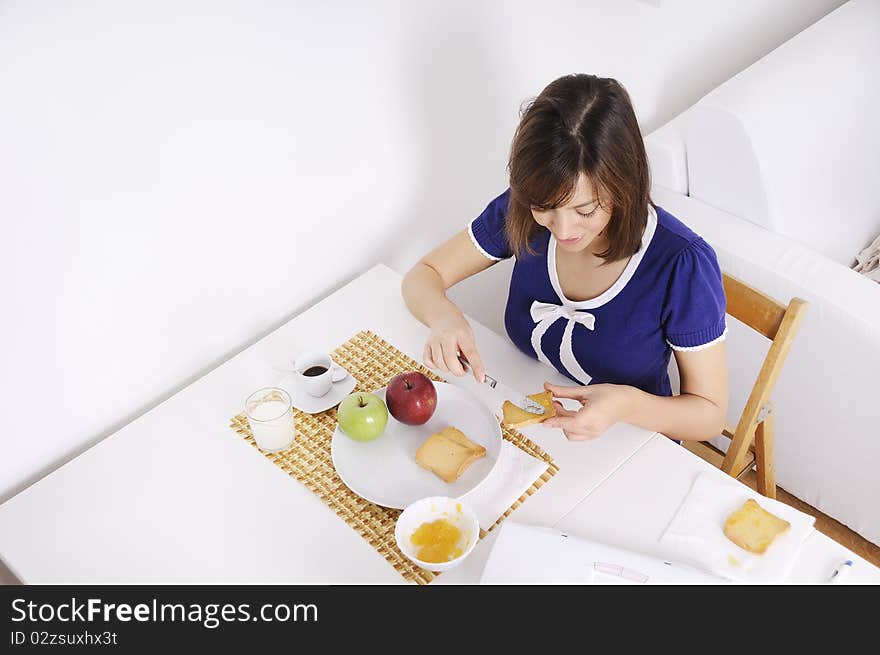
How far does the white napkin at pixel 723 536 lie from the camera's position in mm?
1041

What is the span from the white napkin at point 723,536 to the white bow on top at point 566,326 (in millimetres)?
287

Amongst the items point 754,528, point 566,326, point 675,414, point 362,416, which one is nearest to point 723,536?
point 754,528

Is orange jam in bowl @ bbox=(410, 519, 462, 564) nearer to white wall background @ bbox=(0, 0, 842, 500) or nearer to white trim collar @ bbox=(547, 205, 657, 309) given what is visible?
white trim collar @ bbox=(547, 205, 657, 309)

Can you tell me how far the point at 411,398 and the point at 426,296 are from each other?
263 millimetres

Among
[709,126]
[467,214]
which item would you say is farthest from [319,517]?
[709,126]

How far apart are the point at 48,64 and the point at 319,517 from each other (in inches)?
27.9

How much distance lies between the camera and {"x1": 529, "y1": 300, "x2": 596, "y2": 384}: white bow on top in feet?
4.38

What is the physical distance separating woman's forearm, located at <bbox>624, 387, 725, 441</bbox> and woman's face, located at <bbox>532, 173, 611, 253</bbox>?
0.24 metres

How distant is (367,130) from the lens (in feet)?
4.83

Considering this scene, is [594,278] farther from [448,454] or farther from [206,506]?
[206,506]

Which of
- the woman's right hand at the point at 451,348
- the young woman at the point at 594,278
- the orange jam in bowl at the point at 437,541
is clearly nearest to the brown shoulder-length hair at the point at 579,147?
the young woman at the point at 594,278

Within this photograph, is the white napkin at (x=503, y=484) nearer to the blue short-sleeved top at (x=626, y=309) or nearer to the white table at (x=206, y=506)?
the white table at (x=206, y=506)
